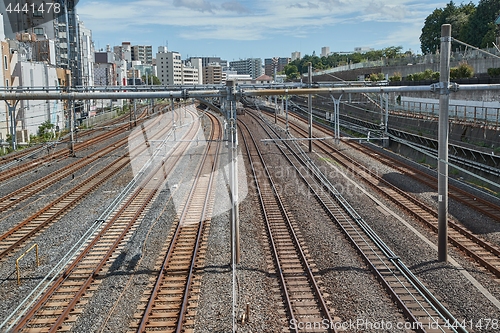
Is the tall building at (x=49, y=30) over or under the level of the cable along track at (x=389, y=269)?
over

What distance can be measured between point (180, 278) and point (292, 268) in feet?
6.61

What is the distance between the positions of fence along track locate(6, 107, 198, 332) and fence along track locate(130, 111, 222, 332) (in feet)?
3.18

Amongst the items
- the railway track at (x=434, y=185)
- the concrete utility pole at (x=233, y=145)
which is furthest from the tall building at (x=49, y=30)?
the concrete utility pole at (x=233, y=145)

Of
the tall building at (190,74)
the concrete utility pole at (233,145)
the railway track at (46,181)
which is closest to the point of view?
the concrete utility pole at (233,145)

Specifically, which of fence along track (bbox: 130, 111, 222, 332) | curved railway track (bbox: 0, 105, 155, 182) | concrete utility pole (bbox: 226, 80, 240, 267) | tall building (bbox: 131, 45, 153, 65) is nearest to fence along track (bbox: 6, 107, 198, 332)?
fence along track (bbox: 130, 111, 222, 332)

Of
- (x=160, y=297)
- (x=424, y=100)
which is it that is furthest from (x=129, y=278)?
(x=424, y=100)

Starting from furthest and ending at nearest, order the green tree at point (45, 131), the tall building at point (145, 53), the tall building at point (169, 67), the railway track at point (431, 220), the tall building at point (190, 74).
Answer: the tall building at point (145, 53), the tall building at point (190, 74), the tall building at point (169, 67), the green tree at point (45, 131), the railway track at point (431, 220)

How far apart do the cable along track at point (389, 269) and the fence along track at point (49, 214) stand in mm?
6881

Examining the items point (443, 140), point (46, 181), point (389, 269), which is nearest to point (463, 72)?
point (443, 140)

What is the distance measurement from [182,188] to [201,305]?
29.0 feet

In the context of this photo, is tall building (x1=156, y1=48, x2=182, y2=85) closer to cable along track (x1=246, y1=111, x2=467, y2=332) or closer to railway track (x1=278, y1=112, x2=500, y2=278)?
railway track (x1=278, y1=112, x2=500, y2=278)

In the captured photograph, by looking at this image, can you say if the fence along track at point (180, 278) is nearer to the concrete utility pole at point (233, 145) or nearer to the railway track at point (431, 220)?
the concrete utility pole at point (233, 145)

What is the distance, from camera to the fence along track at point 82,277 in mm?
7340

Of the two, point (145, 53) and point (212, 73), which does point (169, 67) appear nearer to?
point (212, 73)
